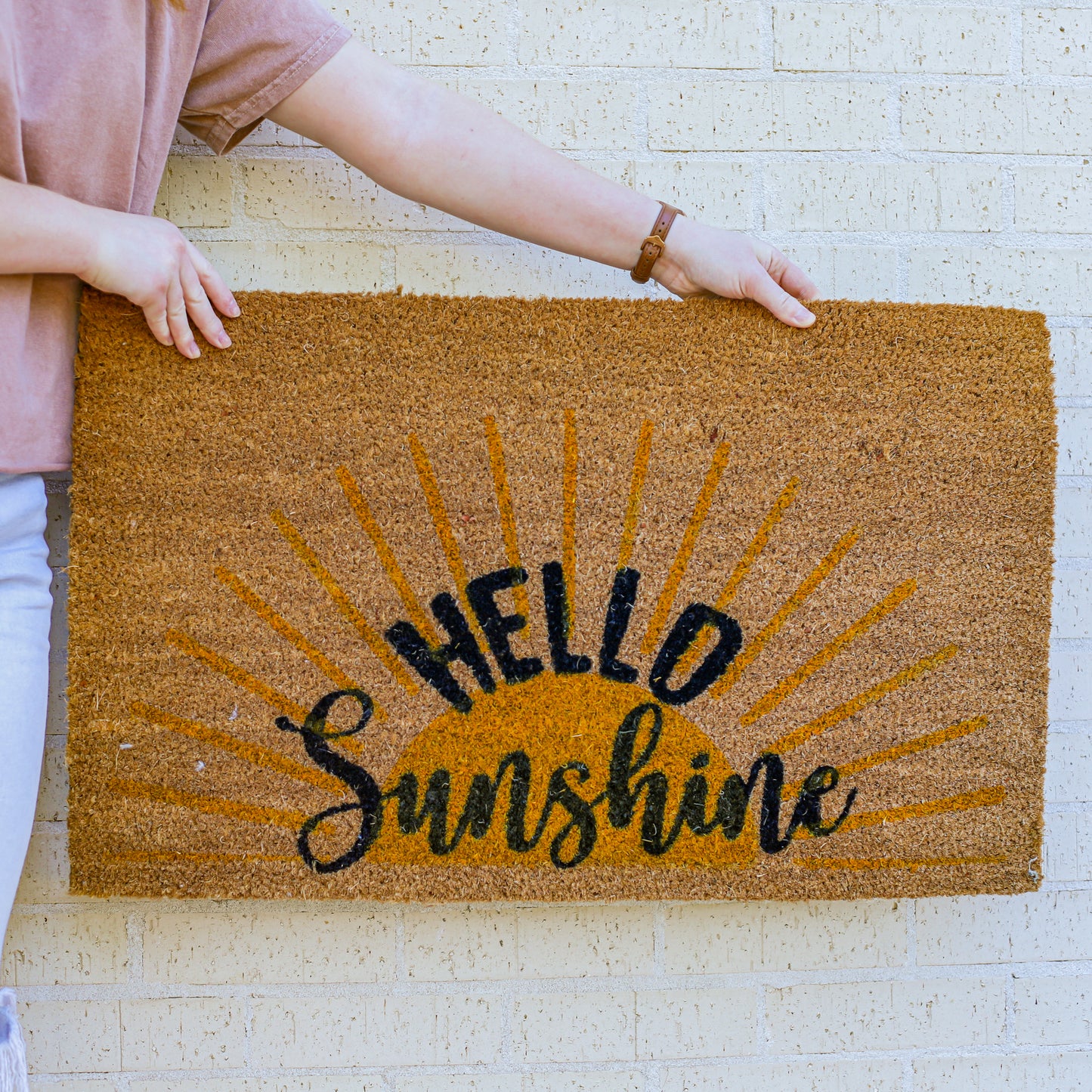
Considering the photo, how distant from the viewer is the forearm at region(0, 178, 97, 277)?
762 mm

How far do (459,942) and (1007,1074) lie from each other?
0.68 metres

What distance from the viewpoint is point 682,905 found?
1.03 metres

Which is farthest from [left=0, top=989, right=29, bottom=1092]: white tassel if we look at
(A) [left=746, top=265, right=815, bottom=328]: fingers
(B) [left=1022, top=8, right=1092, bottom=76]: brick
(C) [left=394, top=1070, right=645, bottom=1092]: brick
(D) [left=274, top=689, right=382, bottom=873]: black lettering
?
(B) [left=1022, top=8, right=1092, bottom=76]: brick

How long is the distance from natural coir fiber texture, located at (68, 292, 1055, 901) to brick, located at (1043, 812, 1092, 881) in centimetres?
13

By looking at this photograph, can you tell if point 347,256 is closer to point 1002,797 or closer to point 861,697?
point 861,697

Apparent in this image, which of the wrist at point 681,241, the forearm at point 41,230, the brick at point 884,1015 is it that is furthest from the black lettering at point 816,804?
the forearm at point 41,230

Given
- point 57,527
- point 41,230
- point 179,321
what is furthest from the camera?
point 57,527

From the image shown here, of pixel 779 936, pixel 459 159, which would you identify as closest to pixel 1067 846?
pixel 779 936

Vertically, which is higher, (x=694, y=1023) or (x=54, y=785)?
(x=54, y=785)

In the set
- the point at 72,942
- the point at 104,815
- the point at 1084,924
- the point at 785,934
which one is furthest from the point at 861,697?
the point at 72,942

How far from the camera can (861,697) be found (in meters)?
0.94

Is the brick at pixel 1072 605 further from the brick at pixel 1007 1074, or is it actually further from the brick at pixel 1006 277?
the brick at pixel 1007 1074

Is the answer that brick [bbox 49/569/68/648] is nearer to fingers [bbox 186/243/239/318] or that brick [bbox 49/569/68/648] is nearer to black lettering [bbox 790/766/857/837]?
fingers [bbox 186/243/239/318]

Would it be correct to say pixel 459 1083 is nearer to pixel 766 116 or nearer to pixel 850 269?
pixel 850 269
